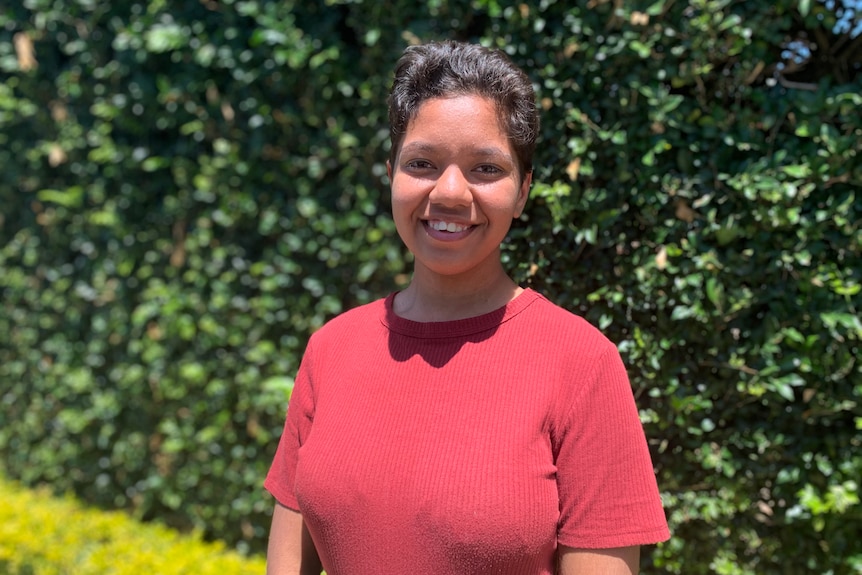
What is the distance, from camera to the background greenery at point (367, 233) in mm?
2318

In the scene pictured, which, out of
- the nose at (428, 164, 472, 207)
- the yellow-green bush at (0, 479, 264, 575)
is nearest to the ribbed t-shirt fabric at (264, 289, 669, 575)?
→ the nose at (428, 164, 472, 207)

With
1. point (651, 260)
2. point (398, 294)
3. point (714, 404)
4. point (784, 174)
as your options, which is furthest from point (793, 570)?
point (398, 294)

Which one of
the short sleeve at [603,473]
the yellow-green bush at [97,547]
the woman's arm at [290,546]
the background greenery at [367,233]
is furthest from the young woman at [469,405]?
the yellow-green bush at [97,547]

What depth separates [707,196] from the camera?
2.35 m

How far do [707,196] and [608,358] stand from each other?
3.37 ft

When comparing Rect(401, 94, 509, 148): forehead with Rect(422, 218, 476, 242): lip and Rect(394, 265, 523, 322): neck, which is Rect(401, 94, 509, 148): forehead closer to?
Rect(422, 218, 476, 242): lip

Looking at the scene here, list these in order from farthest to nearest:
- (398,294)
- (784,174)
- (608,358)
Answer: (784,174) → (398,294) → (608,358)

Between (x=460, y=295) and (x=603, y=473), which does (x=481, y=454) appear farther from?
(x=460, y=295)

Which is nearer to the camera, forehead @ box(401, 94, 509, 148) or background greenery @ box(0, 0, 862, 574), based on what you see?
forehead @ box(401, 94, 509, 148)

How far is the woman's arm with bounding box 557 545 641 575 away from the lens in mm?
1455

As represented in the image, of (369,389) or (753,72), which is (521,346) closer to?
(369,389)

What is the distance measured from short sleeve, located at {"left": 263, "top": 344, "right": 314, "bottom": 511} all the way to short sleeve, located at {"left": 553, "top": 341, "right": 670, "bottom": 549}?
617mm

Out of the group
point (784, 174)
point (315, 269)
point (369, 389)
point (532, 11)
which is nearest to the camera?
point (369, 389)

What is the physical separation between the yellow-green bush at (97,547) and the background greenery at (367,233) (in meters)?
0.14
